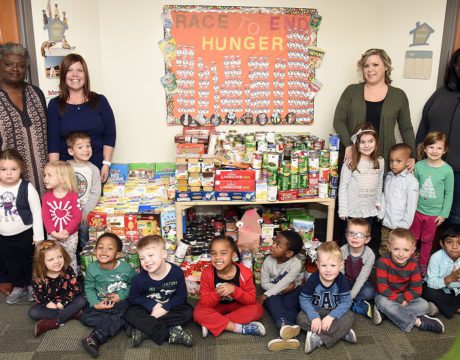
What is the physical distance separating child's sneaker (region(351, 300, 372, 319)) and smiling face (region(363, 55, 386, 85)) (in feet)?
5.46

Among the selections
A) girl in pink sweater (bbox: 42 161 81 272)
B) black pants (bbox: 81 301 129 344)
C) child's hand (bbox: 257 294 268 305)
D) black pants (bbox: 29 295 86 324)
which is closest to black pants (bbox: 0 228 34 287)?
girl in pink sweater (bbox: 42 161 81 272)

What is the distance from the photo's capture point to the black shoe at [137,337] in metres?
2.56

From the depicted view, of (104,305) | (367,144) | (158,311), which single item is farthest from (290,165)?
(104,305)

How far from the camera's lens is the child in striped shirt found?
273 centimetres

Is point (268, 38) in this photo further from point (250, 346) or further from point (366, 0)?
point (250, 346)

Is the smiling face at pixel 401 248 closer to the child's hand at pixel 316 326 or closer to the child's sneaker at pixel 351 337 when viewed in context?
the child's sneaker at pixel 351 337

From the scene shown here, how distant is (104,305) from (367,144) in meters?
2.13

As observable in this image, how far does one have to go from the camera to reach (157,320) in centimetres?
262

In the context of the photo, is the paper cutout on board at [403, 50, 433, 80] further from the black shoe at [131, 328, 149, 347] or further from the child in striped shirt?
the black shoe at [131, 328, 149, 347]

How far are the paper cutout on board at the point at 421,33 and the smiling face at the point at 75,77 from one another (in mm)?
2659

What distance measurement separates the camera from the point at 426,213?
3.24m

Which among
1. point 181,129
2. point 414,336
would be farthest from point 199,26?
point 414,336

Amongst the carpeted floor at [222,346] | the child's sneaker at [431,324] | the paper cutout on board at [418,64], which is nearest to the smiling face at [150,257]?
the carpeted floor at [222,346]

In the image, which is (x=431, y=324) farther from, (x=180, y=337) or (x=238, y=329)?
(x=180, y=337)
